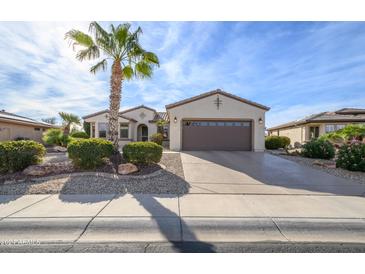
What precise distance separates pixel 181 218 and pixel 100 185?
10.9ft

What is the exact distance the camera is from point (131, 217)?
13.0 feet

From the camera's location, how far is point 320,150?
12133 mm

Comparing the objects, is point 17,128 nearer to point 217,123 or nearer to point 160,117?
point 160,117

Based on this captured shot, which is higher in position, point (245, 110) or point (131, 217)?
point (245, 110)

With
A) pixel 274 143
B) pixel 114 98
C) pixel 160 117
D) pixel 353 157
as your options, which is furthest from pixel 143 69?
pixel 160 117

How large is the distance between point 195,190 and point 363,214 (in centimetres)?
392

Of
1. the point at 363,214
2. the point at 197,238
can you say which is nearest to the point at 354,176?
the point at 363,214

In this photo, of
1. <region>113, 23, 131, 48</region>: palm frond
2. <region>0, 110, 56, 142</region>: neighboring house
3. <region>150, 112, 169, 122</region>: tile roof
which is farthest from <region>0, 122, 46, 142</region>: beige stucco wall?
<region>113, 23, 131, 48</region>: palm frond

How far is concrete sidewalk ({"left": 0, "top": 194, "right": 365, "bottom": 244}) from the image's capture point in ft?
11.0

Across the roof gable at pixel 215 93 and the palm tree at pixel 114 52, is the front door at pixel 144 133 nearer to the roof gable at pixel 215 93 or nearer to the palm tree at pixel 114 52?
the roof gable at pixel 215 93

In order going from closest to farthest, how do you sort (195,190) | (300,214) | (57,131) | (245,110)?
(300,214)
(195,190)
(245,110)
(57,131)

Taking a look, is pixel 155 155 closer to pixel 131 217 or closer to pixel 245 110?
pixel 131 217

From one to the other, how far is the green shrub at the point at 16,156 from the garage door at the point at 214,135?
9456mm

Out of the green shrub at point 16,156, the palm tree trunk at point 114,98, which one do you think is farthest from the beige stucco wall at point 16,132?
the palm tree trunk at point 114,98
